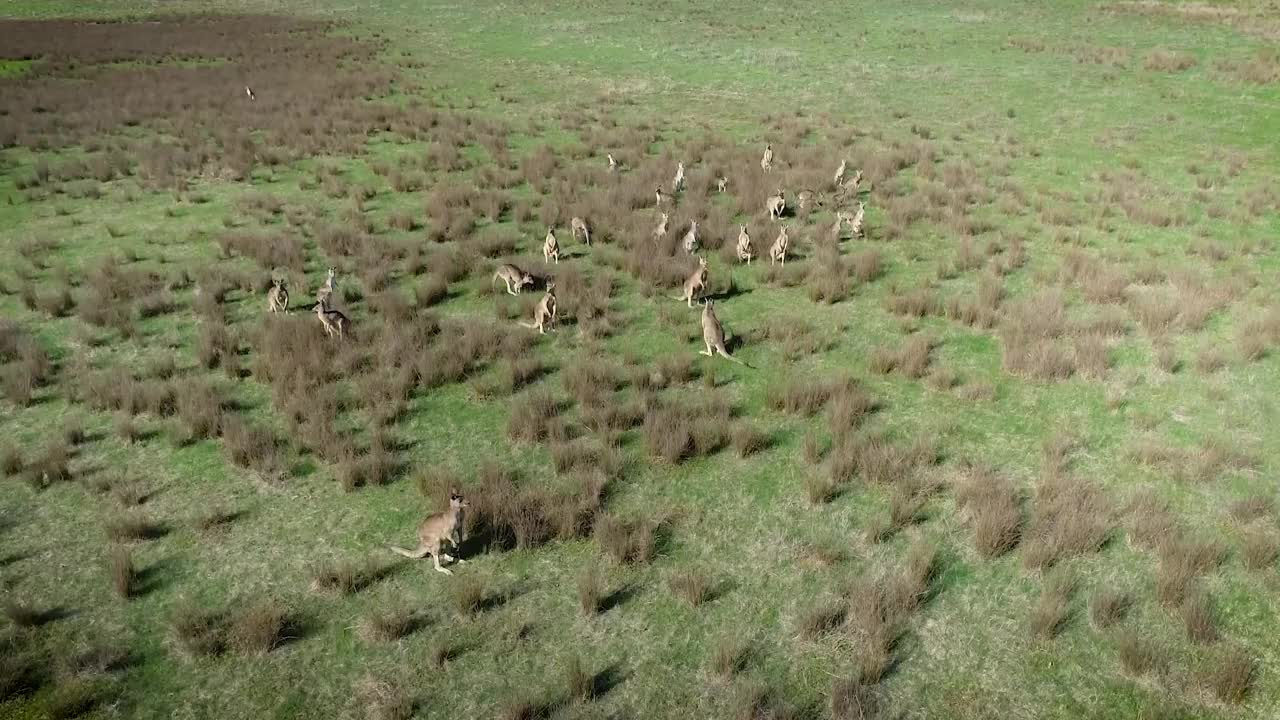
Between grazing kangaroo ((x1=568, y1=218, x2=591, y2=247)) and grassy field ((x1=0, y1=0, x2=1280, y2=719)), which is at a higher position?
grazing kangaroo ((x1=568, y1=218, x2=591, y2=247))

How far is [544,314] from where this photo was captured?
12.5 metres

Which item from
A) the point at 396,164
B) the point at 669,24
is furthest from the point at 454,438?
the point at 669,24

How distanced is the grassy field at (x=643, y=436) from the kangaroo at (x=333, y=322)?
21cm

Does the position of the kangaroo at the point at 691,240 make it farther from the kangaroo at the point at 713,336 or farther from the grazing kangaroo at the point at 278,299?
the grazing kangaroo at the point at 278,299

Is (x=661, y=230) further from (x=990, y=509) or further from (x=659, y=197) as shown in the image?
(x=990, y=509)

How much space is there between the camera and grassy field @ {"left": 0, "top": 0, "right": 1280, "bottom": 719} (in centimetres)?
648

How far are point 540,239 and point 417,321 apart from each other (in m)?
5.17

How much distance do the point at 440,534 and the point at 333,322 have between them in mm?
5866

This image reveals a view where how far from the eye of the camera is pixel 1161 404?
10.3m

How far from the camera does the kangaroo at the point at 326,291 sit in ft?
41.2

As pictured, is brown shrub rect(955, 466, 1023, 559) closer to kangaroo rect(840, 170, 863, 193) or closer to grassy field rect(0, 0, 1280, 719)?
grassy field rect(0, 0, 1280, 719)

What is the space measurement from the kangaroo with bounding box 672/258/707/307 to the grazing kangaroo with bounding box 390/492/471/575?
706 centimetres

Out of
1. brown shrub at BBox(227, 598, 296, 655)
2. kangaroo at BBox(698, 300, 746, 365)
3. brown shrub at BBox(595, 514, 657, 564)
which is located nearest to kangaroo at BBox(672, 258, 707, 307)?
kangaroo at BBox(698, 300, 746, 365)

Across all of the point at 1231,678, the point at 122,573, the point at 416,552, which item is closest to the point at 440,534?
the point at 416,552
